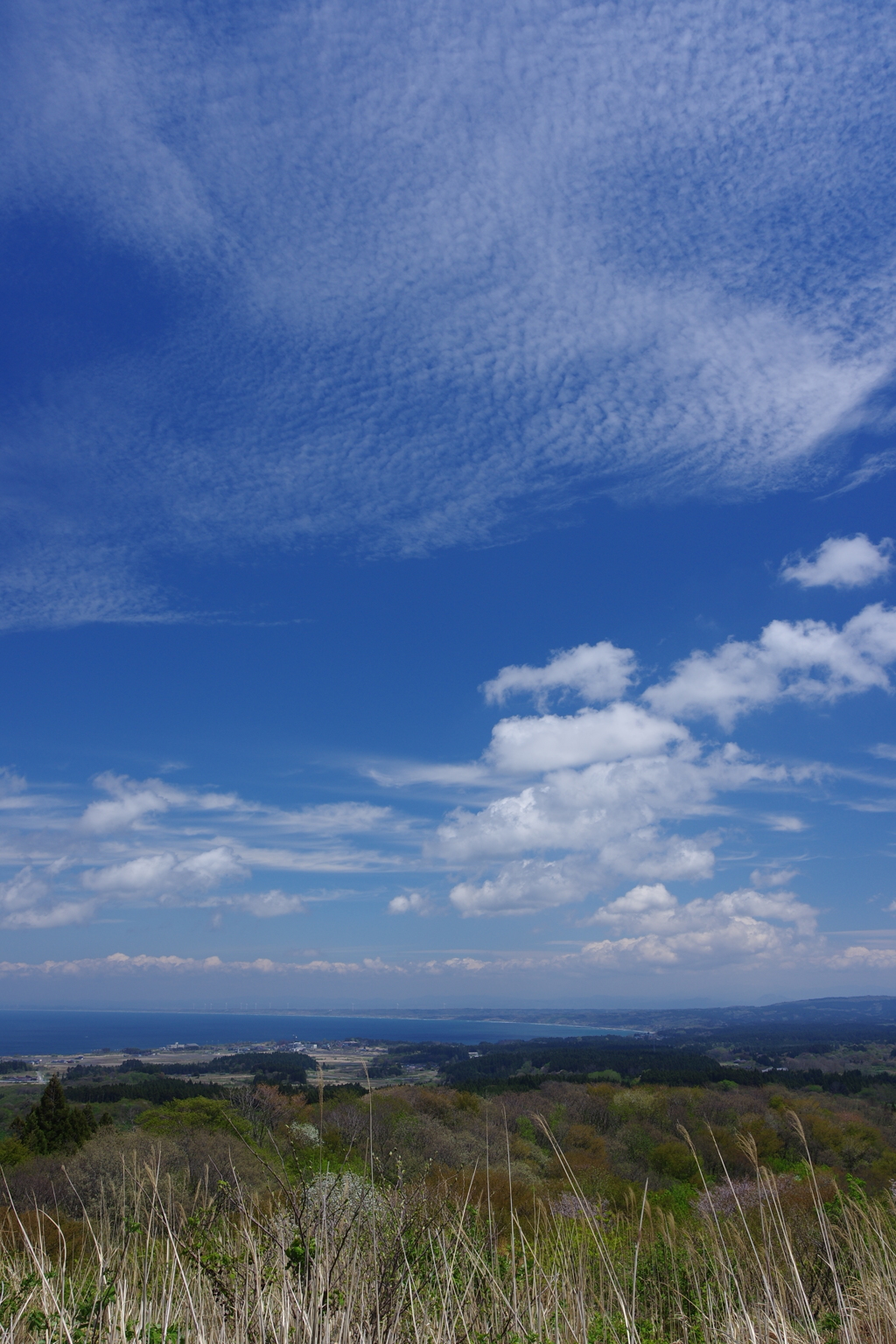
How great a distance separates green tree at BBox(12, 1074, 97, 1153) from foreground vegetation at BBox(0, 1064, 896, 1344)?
125 millimetres

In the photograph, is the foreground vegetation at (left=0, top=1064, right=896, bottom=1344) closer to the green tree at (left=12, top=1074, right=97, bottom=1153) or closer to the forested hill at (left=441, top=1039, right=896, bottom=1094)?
the green tree at (left=12, top=1074, right=97, bottom=1153)

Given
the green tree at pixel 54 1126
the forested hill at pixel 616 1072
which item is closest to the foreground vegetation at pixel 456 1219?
the green tree at pixel 54 1126

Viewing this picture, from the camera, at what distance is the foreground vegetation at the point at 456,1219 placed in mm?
4055

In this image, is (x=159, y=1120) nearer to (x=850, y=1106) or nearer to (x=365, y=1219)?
(x=365, y=1219)

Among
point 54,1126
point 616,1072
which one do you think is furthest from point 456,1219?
point 616,1072

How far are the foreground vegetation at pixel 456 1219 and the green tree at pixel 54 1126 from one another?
0.12 m

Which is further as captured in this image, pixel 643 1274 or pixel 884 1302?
pixel 643 1274

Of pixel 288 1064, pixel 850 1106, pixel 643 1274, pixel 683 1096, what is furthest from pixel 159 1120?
pixel 288 1064

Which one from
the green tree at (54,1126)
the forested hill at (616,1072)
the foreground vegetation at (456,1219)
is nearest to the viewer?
the foreground vegetation at (456,1219)

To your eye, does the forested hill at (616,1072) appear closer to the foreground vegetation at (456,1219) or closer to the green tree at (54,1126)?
the foreground vegetation at (456,1219)

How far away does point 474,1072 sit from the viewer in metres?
109

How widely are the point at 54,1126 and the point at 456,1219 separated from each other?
38.3 metres

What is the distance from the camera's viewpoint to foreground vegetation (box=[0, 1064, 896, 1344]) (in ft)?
13.3

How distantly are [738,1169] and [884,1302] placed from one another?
165 ft
